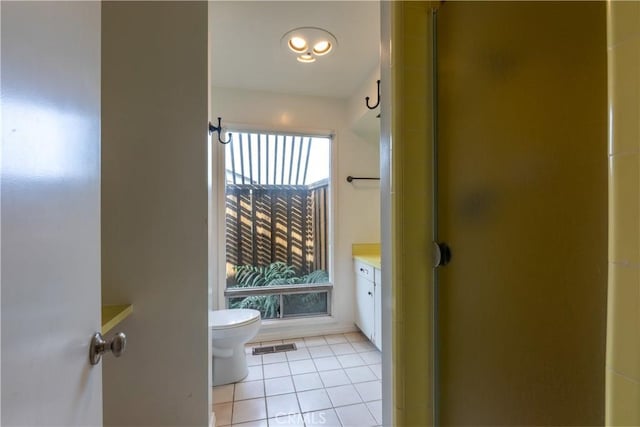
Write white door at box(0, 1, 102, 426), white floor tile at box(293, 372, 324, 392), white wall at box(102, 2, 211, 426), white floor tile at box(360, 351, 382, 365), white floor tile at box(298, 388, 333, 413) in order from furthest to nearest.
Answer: white floor tile at box(360, 351, 382, 365)
white floor tile at box(293, 372, 324, 392)
white floor tile at box(298, 388, 333, 413)
white wall at box(102, 2, 211, 426)
white door at box(0, 1, 102, 426)

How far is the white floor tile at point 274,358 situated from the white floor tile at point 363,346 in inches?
25.9

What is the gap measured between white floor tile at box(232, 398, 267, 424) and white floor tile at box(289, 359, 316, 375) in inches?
15.4

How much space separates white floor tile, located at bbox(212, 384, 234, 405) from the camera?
1810 mm

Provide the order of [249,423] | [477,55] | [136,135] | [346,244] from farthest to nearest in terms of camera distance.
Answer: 1. [346,244]
2. [249,423]
3. [136,135]
4. [477,55]

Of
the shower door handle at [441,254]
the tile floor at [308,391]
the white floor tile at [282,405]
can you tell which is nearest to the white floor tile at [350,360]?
the tile floor at [308,391]

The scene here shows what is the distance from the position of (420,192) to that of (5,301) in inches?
35.2

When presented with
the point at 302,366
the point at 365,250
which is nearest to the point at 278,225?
the point at 365,250

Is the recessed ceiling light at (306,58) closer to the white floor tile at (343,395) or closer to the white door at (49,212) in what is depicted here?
the white door at (49,212)

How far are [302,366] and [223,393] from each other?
2.02 ft

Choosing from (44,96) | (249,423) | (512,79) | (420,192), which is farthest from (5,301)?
(249,423)

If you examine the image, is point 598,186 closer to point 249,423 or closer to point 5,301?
point 5,301

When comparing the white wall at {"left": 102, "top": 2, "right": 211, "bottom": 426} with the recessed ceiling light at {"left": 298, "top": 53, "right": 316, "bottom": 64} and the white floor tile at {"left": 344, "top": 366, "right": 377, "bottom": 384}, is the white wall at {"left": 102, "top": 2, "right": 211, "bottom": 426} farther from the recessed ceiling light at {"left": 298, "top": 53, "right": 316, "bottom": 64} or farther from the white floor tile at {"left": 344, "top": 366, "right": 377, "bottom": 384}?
the white floor tile at {"left": 344, "top": 366, "right": 377, "bottom": 384}

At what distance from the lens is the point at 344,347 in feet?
8.36

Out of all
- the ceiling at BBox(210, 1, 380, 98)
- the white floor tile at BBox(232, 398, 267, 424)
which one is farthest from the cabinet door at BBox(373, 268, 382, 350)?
the ceiling at BBox(210, 1, 380, 98)
